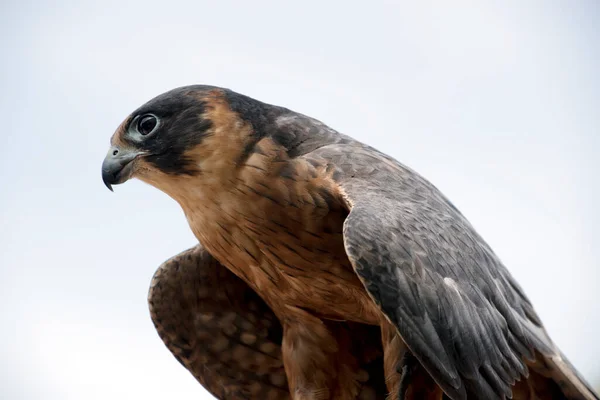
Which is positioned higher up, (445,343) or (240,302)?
(445,343)

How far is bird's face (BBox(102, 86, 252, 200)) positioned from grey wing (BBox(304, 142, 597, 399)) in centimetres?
28

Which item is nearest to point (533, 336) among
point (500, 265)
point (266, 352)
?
point (500, 265)

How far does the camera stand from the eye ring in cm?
267

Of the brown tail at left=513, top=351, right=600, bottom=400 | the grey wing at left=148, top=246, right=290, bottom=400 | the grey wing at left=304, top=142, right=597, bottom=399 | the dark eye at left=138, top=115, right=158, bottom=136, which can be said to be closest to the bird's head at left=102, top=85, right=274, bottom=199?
Result: the dark eye at left=138, top=115, right=158, bottom=136

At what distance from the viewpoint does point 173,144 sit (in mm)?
2664

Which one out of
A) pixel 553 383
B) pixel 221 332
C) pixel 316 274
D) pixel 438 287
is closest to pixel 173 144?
pixel 316 274

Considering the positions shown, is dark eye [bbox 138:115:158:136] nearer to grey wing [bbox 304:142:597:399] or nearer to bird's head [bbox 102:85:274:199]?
bird's head [bbox 102:85:274:199]

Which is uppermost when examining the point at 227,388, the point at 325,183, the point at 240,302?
the point at 325,183

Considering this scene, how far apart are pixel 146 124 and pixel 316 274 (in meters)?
0.71

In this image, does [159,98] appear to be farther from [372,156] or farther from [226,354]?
[226,354]

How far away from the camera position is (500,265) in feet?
8.91

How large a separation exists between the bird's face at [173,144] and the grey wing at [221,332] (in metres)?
0.55

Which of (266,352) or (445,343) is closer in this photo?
(445,343)

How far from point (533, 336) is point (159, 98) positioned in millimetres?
1350
